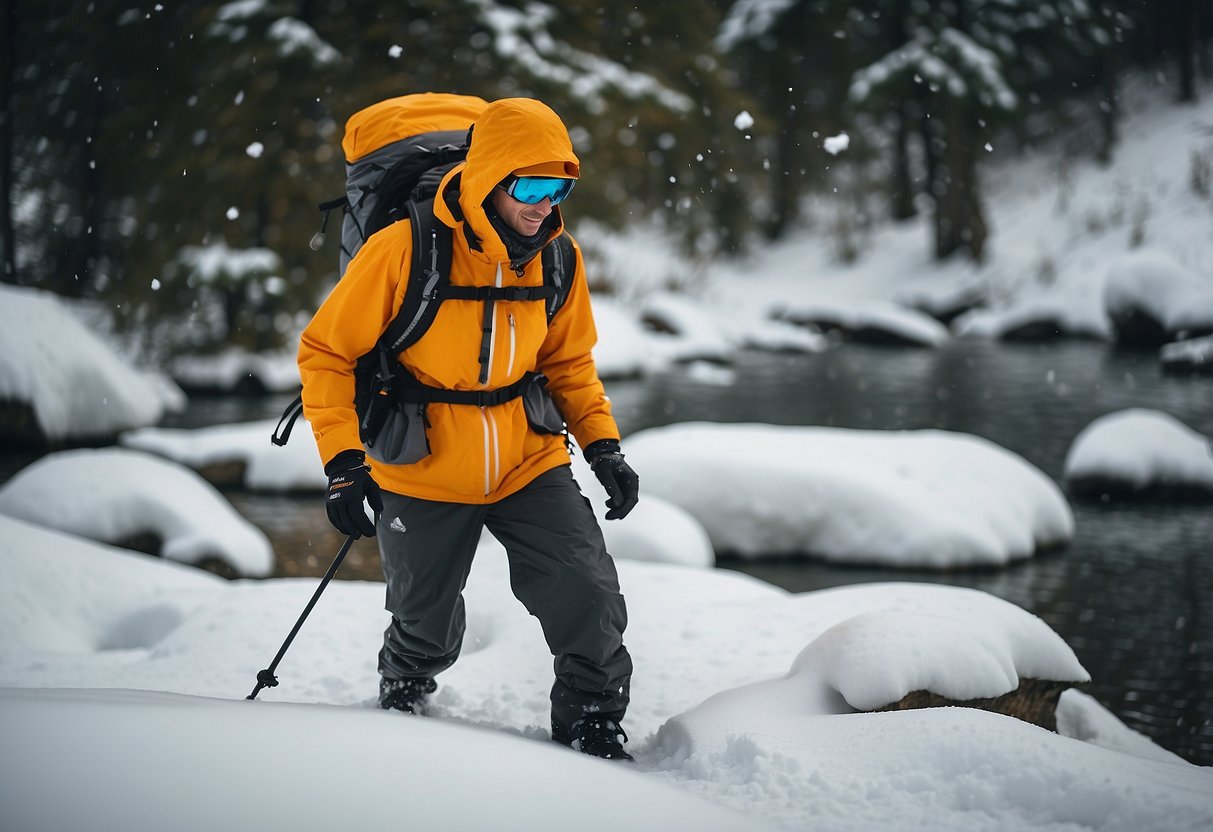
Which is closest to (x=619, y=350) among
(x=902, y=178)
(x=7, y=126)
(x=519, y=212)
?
(x=7, y=126)

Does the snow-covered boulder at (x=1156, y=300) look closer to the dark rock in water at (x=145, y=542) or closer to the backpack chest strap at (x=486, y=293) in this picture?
the dark rock in water at (x=145, y=542)

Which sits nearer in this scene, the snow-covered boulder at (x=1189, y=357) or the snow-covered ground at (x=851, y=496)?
the snow-covered ground at (x=851, y=496)

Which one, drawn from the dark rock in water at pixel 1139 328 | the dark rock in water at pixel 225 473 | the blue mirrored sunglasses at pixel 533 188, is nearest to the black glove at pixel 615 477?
the blue mirrored sunglasses at pixel 533 188

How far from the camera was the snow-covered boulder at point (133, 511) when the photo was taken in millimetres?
5668

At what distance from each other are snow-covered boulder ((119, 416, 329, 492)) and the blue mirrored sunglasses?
16.8 feet

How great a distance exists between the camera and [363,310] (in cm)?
250

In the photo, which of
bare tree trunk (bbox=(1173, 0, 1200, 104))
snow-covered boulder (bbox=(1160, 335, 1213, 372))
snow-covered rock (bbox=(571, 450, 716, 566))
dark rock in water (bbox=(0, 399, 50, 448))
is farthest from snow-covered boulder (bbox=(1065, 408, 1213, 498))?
bare tree trunk (bbox=(1173, 0, 1200, 104))

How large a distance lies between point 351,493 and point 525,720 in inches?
36.3

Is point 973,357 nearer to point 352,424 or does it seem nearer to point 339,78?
point 339,78

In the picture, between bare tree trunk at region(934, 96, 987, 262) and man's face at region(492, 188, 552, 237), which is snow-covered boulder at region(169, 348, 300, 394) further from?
bare tree trunk at region(934, 96, 987, 262)

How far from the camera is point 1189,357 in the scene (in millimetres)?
11766

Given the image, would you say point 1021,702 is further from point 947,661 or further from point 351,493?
point 351,493

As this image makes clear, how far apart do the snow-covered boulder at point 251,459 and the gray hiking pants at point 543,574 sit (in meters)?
4.80

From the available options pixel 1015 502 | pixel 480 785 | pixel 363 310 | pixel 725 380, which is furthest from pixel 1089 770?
pixel 725 380
